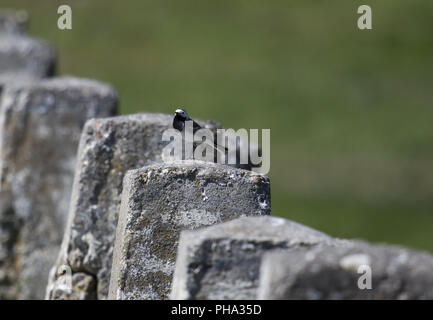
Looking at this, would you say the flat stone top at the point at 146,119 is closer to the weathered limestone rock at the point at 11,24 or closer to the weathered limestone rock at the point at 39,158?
the weathered limestone rock at the point at 39,158

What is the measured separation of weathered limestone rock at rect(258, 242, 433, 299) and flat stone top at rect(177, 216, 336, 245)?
1.04ft

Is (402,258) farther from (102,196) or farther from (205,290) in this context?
(102,196)

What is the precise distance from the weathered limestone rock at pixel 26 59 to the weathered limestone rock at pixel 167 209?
8984mm

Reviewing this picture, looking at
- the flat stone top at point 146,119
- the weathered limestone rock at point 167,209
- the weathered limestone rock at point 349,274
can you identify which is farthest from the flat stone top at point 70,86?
the weathered limestone rock at point 349,274

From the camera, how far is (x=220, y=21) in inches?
1375

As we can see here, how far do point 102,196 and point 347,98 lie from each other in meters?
23.8

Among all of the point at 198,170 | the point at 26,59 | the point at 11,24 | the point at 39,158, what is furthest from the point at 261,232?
the point at 11,24

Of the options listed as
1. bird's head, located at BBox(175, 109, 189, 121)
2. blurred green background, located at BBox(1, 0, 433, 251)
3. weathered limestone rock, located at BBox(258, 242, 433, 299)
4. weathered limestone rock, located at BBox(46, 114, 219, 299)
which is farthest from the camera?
blurred green background, located at BBox(1, 0, 433, 251)

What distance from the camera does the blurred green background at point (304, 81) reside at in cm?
2281

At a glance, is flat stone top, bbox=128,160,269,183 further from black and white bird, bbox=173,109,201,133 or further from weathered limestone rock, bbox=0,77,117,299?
weathered limestone rock, bbox=0,77,117,299

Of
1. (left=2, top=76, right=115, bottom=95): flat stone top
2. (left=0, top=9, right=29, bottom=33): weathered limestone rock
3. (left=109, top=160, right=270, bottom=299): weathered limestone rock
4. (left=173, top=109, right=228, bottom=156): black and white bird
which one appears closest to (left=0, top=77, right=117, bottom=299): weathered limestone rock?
(left=2, top=76, right=115, bottom=95): flat stone top

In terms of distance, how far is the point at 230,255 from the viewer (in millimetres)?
3561

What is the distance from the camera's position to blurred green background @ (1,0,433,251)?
2281cm
